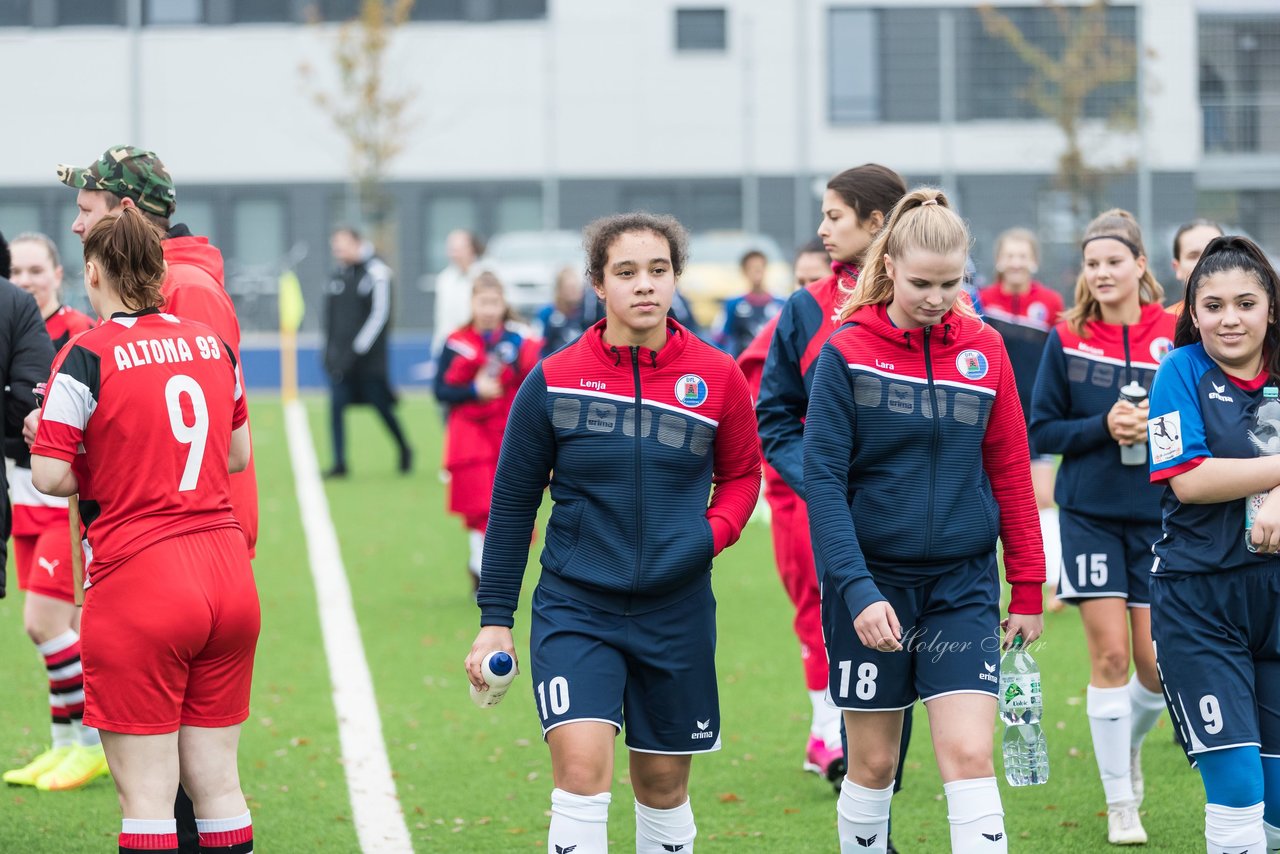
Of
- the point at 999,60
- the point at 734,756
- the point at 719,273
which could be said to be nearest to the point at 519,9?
the point at 719,273

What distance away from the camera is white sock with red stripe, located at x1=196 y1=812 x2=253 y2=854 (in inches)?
182

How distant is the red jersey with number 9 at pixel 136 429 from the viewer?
14.1ft

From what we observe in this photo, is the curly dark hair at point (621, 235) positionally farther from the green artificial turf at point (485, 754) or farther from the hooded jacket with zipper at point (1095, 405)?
the green artificial turf at point (485, 754)

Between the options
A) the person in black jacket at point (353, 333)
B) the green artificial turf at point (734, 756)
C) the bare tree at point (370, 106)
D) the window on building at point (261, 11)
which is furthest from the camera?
the window on building at point (261, 11)

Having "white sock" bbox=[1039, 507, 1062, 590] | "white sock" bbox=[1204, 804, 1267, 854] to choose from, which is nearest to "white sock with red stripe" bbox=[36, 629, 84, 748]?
"white sock" bbox=[1204, 804, 1267, 854]

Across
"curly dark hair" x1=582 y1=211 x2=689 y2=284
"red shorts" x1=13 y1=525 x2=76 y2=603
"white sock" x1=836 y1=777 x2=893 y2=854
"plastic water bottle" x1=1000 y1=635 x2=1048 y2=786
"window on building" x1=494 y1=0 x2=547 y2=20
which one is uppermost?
"window on building" x1=494 y1=0 x2=547 y2=20

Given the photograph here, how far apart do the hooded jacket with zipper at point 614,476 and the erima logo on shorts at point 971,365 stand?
0.61 meters

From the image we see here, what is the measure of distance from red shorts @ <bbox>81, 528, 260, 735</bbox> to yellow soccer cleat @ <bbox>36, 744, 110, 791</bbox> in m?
2.41

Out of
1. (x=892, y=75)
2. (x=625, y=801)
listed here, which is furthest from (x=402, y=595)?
(x=892, y=75)

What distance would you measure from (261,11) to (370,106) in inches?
156

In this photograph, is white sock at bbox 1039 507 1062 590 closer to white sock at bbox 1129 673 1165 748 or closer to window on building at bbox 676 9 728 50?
white sock at bbox 1129 673 1165 748

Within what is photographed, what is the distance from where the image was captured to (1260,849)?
4520 millimetres

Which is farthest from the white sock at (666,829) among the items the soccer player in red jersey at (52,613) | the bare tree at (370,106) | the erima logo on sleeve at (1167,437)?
the bare tree at (370,106)

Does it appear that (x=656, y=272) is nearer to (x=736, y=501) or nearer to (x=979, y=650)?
(x=736, y=501)
